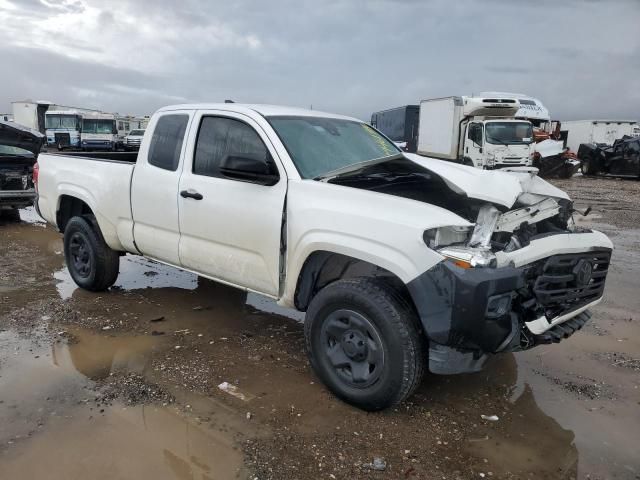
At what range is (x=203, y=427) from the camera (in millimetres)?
3145

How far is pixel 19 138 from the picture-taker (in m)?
10.0

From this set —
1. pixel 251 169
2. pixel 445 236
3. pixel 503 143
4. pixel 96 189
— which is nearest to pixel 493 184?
pixel 445 236

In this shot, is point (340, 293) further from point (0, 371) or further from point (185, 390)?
point (0, 371)

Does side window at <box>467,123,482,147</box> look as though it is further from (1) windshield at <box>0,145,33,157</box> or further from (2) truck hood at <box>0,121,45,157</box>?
(1) windshield at <box>0,145,33,157</box>

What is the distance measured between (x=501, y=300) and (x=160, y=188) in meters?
3.03

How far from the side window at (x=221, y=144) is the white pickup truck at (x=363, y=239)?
1cm

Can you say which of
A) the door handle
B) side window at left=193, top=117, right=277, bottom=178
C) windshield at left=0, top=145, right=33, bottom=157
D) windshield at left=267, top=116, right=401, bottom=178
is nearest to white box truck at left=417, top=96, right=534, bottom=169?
windshield at left=0, top=145, right=33, bottom=157

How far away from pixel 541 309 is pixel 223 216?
234 cm

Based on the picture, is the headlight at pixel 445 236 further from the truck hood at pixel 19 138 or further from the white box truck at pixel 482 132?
the white box truck at pixel 482 132

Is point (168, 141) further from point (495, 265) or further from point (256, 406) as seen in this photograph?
point (495, 265)

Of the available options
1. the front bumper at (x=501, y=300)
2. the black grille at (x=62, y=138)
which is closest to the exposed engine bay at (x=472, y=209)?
the front bumper at (x=501, y=300)

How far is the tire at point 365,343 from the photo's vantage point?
3.04 meters

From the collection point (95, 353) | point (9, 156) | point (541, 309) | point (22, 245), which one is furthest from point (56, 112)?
point (541, 309)

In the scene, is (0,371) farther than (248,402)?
Yes
